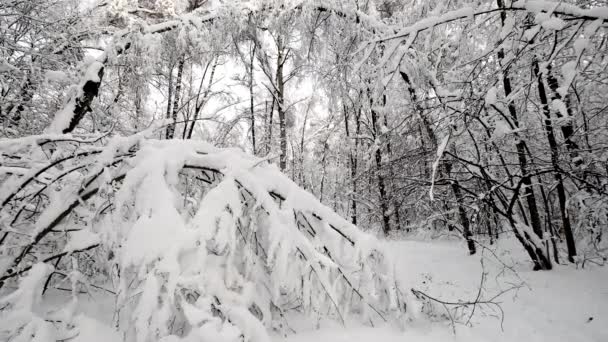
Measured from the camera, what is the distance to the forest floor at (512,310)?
8.06ft

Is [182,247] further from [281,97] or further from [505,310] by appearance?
[281,97]

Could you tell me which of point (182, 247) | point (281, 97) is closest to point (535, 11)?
point (182, 247)

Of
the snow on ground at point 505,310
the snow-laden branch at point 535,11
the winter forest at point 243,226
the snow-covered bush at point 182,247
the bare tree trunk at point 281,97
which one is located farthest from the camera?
the bare tree trunk at point 281,97

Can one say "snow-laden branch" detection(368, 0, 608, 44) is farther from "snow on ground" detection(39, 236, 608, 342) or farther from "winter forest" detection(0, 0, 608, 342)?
"snow on ground" detection(39, 236, 608, 342)

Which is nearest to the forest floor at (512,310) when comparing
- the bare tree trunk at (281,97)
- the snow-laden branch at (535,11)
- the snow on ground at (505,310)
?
the snow on ground at (505,310)

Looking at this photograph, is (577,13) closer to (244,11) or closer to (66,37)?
(244,11)

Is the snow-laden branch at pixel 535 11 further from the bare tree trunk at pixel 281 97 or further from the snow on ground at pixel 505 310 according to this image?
the bare tree trunk at pixel 281 97

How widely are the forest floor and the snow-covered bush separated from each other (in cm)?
17

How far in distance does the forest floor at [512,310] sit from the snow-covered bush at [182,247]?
174 millimetres

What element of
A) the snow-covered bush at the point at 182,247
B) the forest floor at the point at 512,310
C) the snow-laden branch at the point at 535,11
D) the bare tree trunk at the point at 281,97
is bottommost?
the forest floor at the point at 512,310

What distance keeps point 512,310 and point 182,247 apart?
3.42 m

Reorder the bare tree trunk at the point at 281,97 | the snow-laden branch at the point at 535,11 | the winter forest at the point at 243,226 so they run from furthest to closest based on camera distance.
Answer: the bare tree trunk at the point at 281,97, the snow-laden branch at the point at 535,11, the winter forest at the point at 243,226

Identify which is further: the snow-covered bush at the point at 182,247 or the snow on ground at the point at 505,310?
the snow on ground at the point at 505,310

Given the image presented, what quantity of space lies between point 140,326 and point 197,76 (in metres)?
12.4
